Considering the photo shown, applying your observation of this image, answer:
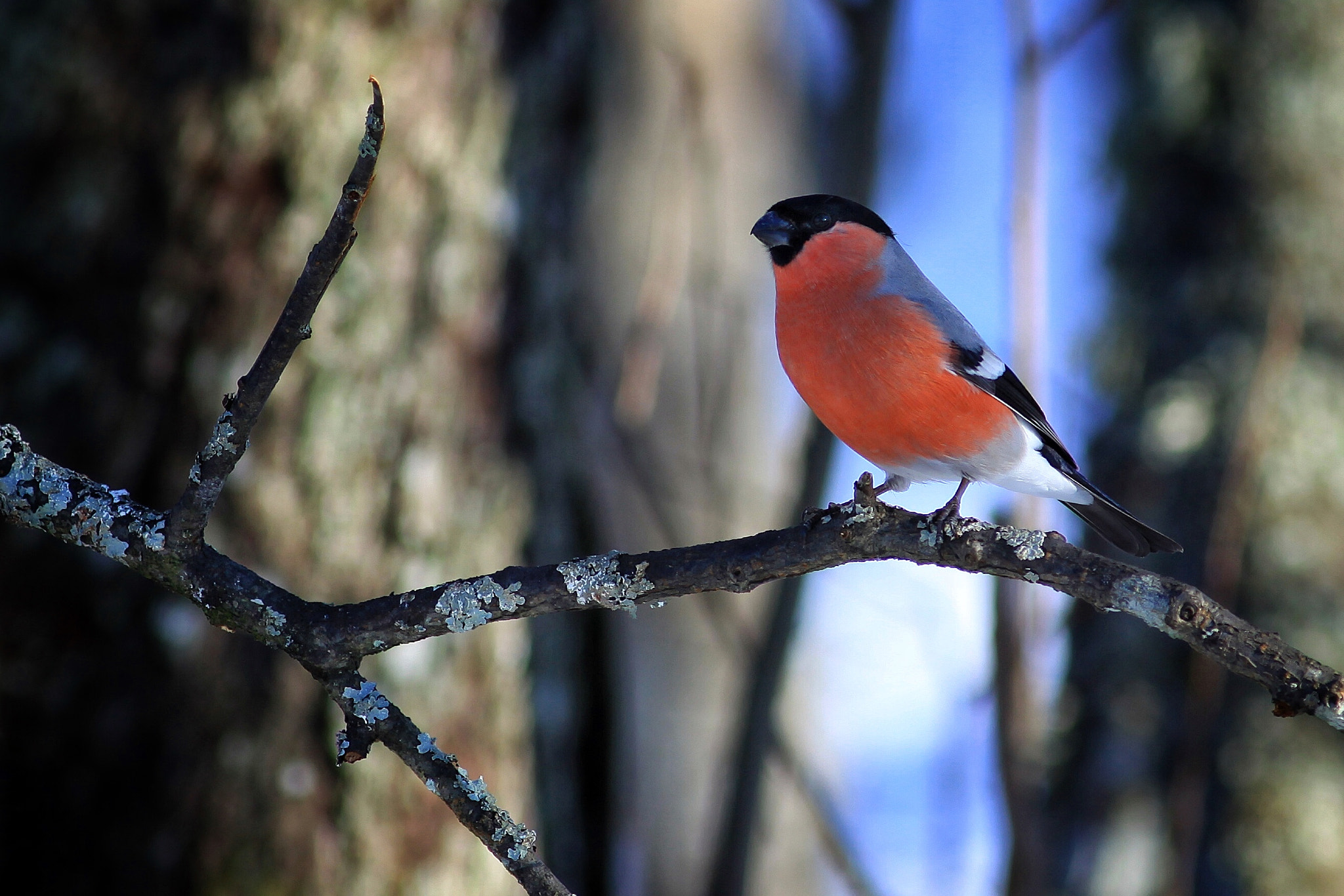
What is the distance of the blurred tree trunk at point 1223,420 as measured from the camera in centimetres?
323

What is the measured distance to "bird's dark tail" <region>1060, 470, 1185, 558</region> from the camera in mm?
2486

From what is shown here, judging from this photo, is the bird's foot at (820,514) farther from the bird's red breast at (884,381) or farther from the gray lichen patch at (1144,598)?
the gray lichen patch at (1144,598)

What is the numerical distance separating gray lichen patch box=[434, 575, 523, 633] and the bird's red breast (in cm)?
112

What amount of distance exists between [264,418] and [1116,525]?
2.16 meters

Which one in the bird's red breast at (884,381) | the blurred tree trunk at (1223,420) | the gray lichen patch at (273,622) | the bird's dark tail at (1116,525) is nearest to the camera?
the gray lichen patch at (273,622)

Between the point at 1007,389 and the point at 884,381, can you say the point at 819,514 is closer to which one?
the point at 884,381

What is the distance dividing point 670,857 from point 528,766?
81.5 inches

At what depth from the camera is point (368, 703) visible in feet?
4.66

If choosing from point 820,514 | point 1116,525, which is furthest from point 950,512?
point 1116,525

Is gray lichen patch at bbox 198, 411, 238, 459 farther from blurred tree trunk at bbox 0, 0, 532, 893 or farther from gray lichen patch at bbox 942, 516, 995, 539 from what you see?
blurred tree trunk at bbox 0, 0, 532, 893

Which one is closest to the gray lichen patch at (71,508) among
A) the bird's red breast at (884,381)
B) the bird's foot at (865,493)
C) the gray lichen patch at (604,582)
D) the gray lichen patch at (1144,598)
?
the gray lichen patch at (604,582)

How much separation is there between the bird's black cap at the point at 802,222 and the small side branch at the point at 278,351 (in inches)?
63.5

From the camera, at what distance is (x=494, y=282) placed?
304 cm

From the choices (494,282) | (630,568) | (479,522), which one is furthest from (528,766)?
(630,568)
